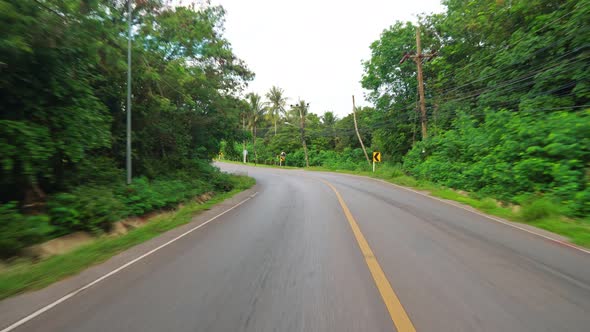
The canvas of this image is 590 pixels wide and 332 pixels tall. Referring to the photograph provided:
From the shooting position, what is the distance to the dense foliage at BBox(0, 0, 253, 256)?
19.2 ft

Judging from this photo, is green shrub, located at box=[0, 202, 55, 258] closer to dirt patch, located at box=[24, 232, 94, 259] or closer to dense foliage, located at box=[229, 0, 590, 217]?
dirt patch, located at box=[24, 232, 94, 259]

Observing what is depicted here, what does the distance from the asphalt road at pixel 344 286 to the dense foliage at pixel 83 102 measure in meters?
3.24

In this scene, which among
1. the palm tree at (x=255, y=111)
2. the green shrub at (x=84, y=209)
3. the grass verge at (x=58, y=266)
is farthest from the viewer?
the palm tree at (x=255, y=111)

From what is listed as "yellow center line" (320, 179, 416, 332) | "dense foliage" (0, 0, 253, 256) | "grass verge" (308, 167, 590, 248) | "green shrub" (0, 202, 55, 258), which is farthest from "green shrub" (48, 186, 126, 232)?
"grass verge" (308, 167, 590, 248)

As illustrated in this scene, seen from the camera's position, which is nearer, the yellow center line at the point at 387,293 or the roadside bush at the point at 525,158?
the yellow center line at the point at 387,293

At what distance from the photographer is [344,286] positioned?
371 centimetres

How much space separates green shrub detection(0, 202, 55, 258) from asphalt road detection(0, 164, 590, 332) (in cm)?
220

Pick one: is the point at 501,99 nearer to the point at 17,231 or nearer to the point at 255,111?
the point at 17,231

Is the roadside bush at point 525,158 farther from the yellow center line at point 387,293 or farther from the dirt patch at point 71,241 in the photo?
the dirt patch at point 71,241

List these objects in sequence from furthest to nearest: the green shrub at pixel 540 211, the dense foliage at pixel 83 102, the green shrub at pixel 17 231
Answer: the green shrub at pixel 540 211, the dense foliage at pixel 83 102, the green shrub at pixel 17 231

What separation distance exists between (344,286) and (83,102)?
7733mm

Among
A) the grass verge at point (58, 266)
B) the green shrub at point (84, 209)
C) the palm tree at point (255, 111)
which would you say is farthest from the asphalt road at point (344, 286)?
the palm tree at point (255, 111)

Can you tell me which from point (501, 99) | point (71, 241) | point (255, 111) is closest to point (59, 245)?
point (71, 241)

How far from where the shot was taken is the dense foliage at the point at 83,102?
19.2ft
